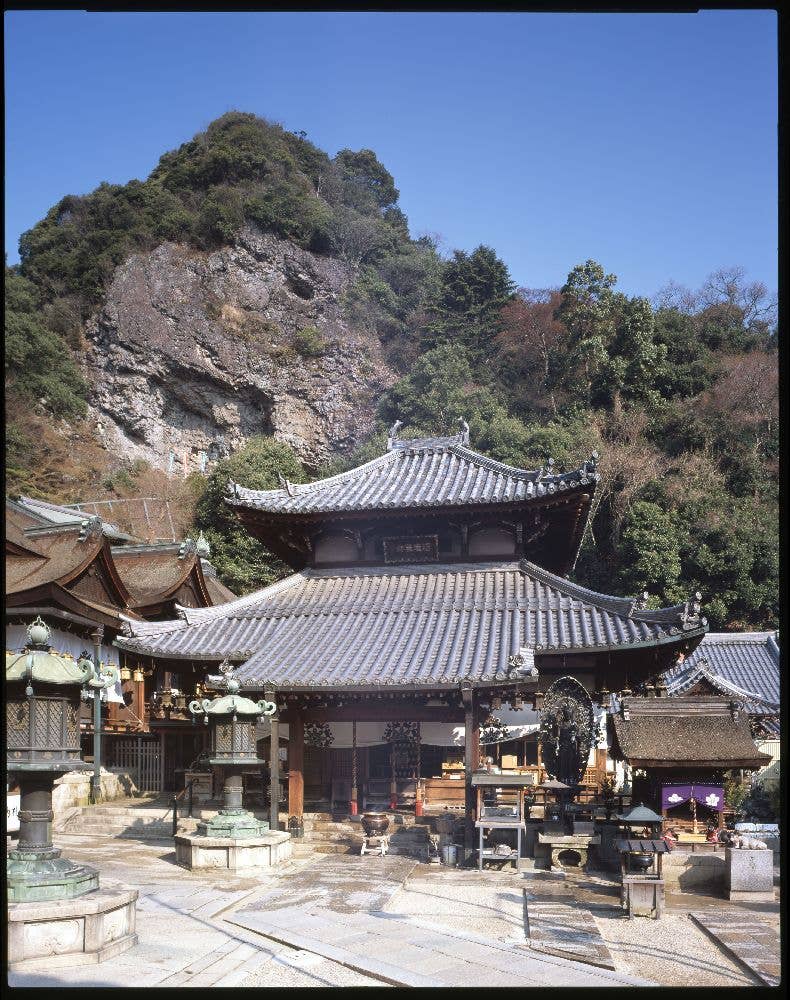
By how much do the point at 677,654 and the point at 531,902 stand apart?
23.3 feet

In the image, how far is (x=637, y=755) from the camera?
52.6ft

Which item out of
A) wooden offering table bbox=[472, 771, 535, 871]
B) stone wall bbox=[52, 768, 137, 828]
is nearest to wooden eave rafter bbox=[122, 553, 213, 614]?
stone wall bbox=[52, 768, 137, 828]

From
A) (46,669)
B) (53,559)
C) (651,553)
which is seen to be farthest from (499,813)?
(651,553)

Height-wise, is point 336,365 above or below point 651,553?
above

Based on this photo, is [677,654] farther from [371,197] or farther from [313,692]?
[371,197]

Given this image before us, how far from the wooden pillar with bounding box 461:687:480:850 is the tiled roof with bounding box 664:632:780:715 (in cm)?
1883

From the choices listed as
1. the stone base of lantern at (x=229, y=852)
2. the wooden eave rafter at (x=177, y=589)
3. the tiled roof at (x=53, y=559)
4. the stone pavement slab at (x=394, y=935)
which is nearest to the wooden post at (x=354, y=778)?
the stone base of lantern at (x=229, y=852)

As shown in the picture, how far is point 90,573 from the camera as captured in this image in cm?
2803

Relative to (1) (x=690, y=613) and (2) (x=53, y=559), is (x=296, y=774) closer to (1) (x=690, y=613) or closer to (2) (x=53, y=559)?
(1) (x=690, y=613)

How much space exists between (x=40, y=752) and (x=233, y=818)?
626 centimetres

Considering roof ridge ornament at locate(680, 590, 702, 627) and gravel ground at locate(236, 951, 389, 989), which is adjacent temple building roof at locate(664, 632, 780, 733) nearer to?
roof ridge ornament at locate(680, 590, 702, 627)

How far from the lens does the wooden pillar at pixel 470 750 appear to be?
15.4m

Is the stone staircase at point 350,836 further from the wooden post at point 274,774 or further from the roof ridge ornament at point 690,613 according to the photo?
the roof ridge ornament at point 690,613

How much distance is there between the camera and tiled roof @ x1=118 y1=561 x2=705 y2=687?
660 inches
